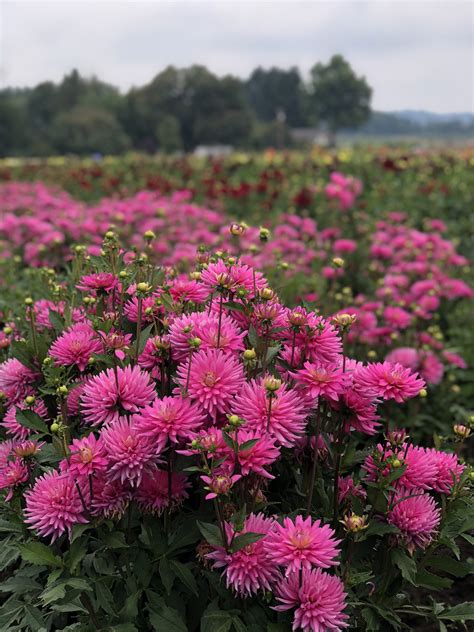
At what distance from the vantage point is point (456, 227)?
742cm

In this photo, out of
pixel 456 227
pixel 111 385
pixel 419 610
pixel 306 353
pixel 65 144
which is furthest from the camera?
pixel 65 144

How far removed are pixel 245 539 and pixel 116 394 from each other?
0.40 metres

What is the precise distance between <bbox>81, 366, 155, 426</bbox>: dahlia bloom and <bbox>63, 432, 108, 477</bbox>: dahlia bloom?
5 centimetres

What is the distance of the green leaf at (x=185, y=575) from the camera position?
1408 mm

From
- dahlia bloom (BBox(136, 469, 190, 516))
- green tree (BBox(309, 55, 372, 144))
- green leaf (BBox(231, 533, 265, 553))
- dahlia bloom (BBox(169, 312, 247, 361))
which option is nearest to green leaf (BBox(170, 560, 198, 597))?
dahlia bloom (BBox(136, 469, 190, 516))

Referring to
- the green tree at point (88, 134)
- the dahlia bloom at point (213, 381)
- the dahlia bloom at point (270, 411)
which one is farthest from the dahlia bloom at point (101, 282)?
the green tree at point (88, 134)

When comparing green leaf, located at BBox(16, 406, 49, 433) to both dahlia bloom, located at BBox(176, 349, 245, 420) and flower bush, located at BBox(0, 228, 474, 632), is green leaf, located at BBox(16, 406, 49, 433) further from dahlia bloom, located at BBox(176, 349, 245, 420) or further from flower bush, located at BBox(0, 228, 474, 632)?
dahlia bloom, located at BBox(176, 349, 245, 420)

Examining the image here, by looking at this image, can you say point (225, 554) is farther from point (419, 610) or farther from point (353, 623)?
point (419, 610)

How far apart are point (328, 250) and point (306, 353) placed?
407 cm

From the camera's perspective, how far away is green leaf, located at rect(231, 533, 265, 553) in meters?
1.23

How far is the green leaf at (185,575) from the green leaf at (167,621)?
0.20 ft

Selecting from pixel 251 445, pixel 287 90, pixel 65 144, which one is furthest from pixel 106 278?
pixel 287 90

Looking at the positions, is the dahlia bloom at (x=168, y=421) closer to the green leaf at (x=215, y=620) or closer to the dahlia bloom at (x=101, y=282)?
the green leaf at (x=215, y=620)

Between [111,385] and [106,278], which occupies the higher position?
[106,278]
